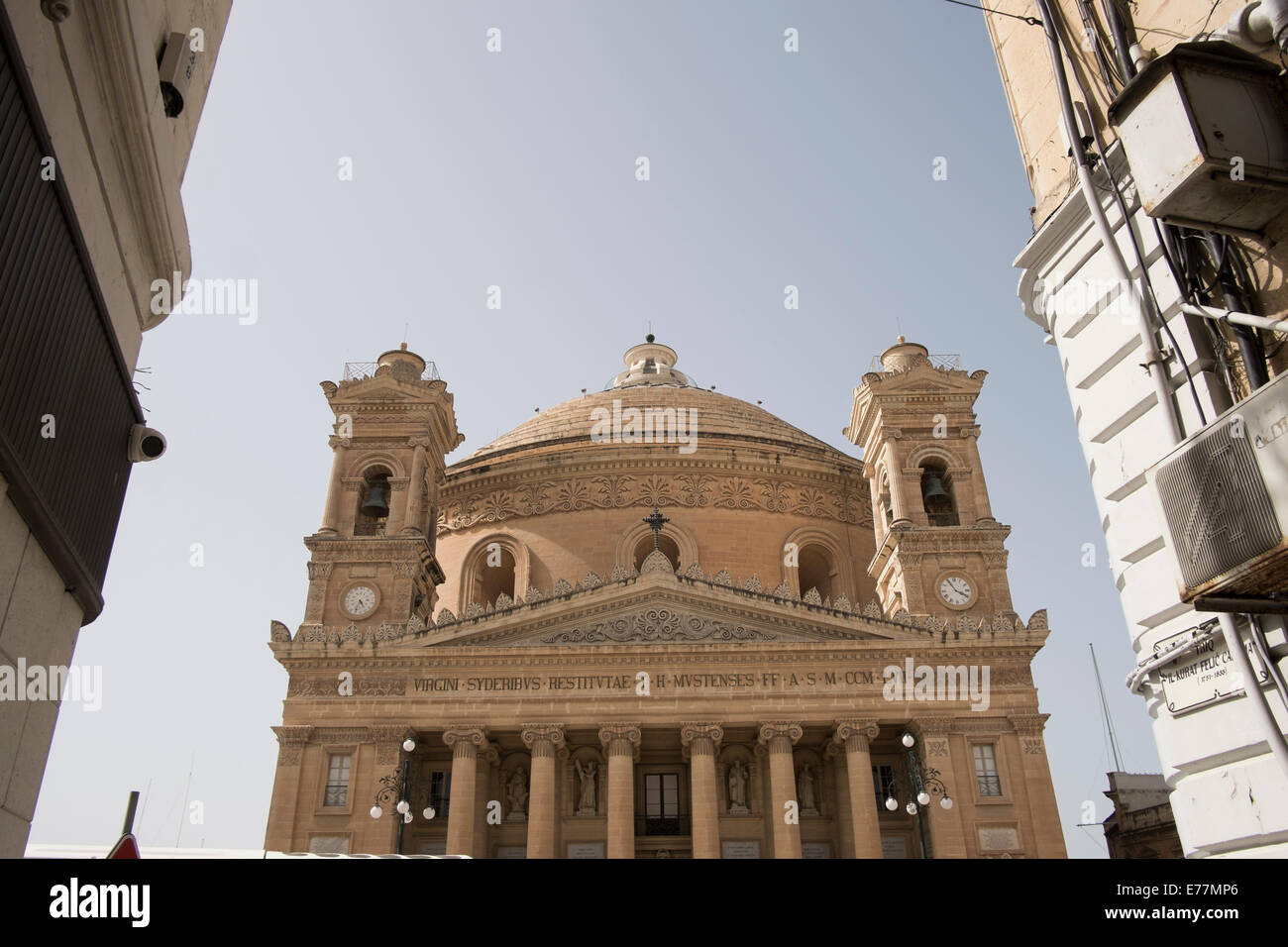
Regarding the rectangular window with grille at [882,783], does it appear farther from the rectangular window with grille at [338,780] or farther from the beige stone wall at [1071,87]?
the beige stone wall at [1071,87]

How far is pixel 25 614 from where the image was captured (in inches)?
250

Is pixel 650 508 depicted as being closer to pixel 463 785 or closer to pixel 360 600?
pixel 360 600

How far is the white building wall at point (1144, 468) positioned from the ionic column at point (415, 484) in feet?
85.9

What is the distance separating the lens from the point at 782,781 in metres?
27.2

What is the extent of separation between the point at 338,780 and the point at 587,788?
708cm

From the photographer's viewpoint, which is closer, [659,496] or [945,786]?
[945,786]

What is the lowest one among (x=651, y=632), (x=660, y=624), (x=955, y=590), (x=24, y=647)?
(x=24, y=647)

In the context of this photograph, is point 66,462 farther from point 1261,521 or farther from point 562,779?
point 562,779

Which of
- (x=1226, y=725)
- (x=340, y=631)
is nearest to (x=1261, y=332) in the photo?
(x=1226, y=725)

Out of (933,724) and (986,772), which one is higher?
(933,724)

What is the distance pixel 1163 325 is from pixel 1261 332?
744 mm

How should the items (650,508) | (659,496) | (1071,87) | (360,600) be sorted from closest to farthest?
(1071,87)
(360,600)
(650,508)
(659,496)

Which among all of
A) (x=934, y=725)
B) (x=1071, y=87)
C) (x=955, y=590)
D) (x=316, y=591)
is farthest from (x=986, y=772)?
(x=1071, y=87)
